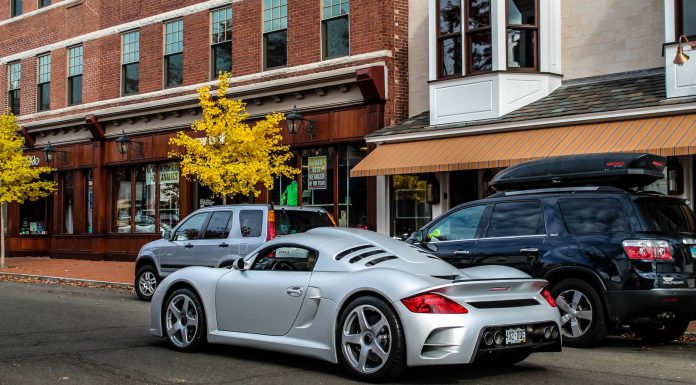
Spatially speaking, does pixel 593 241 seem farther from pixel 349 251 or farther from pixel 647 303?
pixel 349 251

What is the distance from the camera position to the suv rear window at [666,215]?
9062 mm

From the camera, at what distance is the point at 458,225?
10594mm

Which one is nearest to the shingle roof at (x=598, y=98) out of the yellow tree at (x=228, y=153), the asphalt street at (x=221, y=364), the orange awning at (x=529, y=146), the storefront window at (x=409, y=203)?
the orange awning at (x=529, y=146)

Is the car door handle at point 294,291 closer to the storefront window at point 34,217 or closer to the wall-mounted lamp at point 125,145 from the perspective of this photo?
the wall-mounted lamp at point 125,145

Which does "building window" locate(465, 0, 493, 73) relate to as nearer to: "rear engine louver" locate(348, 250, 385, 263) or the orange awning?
the orange awning

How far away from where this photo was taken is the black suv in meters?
8.90

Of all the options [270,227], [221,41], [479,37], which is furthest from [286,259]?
[221,41]

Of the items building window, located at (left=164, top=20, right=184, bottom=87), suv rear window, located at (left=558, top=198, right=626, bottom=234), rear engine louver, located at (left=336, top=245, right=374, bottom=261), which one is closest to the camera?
rear engine louver, located at (left=336, top=245, right=374, bottom=261)

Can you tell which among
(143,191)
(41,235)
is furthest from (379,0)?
(41,235)

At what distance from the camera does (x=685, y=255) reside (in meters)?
8.98

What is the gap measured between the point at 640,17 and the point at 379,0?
601 centimetres

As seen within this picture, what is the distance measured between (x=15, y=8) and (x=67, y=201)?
795 cm

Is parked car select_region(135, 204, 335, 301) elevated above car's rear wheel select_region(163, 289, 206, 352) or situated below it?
above

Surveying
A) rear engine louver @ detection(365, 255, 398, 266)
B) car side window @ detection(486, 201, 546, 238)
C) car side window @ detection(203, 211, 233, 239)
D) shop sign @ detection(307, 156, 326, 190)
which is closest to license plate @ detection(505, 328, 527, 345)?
rear engine louver @ detection(365, 255, 398, 266)
